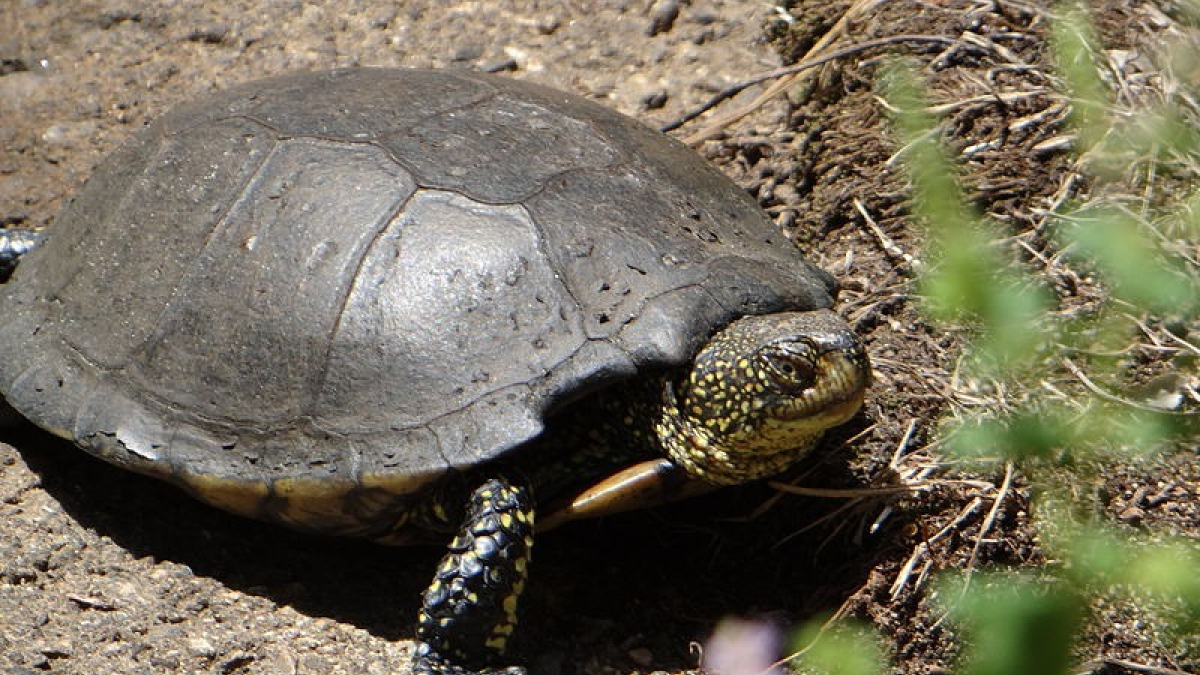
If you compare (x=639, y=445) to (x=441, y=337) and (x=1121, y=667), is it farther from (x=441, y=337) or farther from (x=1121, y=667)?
(x=1121, y=667)

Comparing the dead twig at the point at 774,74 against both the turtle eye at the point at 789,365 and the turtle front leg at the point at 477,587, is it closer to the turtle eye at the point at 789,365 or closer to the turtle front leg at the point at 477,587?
the turtle eye at the point at 789,365

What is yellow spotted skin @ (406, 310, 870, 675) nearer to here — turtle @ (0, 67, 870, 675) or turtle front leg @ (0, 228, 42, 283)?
turtle @ (0, 67, 870, 675)

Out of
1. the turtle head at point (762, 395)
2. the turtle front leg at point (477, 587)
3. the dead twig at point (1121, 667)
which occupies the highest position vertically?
the turtle head at point (762, 395)

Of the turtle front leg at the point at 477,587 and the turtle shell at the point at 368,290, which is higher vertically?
the turtle shell at the point at 368,290

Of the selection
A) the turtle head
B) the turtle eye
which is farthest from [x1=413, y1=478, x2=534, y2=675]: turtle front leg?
the turtle eye

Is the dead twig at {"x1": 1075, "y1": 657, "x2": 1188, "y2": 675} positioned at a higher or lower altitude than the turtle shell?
lower

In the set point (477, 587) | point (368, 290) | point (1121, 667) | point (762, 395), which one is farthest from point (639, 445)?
point (1121, 667)

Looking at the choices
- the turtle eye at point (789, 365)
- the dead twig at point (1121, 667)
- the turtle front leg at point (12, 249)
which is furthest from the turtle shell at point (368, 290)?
the dead twig at point (1121, 667)
